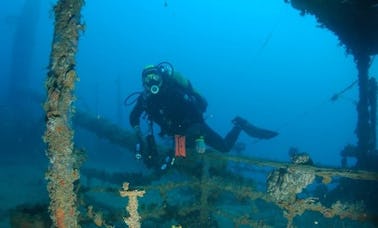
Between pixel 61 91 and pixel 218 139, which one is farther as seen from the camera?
pixel 218 139

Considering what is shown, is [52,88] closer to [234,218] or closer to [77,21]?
[77,21]

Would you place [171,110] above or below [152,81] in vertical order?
below

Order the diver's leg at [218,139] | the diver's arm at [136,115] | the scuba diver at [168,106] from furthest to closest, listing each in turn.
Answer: the diver's leg at [218,139], the diver's arm at [136,115], the scuba diver at [168,106]

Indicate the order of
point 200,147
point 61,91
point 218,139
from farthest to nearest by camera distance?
1. point 218,139
2. point 200,147
3. point 61,91

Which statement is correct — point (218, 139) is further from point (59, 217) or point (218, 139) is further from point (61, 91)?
point (61, 91)

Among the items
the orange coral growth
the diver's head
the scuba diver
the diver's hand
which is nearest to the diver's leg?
the scuba diver

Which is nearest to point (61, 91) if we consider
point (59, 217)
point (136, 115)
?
point (59, 217)

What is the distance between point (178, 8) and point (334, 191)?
189m

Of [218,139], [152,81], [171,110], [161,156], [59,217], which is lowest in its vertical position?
[59,217]

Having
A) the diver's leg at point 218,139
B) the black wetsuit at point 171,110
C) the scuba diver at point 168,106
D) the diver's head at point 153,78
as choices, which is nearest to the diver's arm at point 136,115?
the scuba diver at point 168,106

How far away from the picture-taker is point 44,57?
149250mm

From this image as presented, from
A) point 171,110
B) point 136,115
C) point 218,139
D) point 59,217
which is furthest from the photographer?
point 218,139

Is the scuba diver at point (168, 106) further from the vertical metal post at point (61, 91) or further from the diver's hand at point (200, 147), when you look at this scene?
the vertical metal post at point (61, 91)

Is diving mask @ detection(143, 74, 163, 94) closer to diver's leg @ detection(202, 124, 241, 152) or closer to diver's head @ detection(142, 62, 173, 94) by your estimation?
diver's head @ detection(142, 62, 173, 94)
